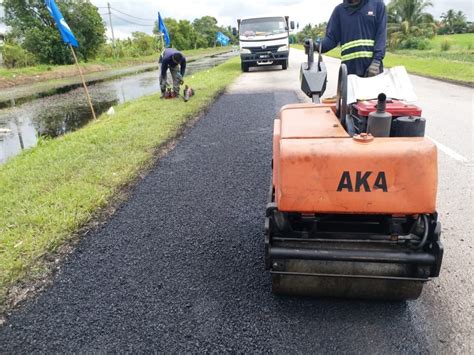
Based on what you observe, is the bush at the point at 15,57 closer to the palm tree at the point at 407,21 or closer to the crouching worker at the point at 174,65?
the crouching worker at the point at 174,65

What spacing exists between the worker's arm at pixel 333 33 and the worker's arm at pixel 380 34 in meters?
0.39

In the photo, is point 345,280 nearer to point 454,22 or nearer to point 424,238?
point 424,238

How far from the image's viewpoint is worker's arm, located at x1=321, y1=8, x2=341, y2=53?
13.2 ft

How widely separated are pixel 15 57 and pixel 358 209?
35425 millimetres

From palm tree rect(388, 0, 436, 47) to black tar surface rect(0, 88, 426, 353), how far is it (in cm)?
4216

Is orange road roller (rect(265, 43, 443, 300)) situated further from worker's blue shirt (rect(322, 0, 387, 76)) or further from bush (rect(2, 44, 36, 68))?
bush (rect(2, 44, 36, 68))

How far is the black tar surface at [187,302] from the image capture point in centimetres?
201

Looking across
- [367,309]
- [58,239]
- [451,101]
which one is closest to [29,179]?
[58,239]

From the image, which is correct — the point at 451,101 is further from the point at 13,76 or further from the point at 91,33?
the point at 91,33

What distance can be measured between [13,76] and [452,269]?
26.8 meters

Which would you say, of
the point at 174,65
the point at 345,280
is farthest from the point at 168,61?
the point at 345,280

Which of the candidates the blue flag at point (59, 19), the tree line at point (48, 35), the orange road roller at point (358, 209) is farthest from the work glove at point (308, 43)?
the tree line at point (48, 35)

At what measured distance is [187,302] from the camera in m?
2.31

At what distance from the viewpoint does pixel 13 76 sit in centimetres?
2342
